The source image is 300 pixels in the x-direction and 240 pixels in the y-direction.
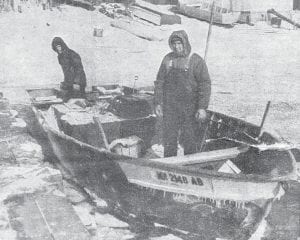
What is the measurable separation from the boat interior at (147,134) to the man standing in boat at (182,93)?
0.38 meters

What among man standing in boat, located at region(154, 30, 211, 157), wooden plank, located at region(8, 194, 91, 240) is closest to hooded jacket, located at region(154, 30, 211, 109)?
man standing in boat, located at region(154, 30, 211, 157)

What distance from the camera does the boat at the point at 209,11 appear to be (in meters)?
23.3

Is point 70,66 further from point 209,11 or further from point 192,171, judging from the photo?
point 209,11

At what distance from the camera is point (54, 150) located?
24.3 ft

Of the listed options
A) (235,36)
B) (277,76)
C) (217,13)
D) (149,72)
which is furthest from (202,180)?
(217,13)

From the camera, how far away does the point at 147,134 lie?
7.97 m

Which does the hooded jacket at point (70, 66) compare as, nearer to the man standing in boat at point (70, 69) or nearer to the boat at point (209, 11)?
the man standing in boat at point (70, 69)

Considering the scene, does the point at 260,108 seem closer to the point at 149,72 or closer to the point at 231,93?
the point at 231,93

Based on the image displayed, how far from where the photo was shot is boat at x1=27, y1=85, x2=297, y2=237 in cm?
513

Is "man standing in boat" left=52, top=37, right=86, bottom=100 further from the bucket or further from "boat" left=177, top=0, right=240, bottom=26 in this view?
"boat" left=177, top=0, right=240, bottom=26

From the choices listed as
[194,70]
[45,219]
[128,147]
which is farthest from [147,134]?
[45,219]

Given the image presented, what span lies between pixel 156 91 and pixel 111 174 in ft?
4.70

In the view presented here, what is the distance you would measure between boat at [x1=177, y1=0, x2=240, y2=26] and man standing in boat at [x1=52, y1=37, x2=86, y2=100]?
15057 mm

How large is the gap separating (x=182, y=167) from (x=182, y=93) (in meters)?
1.46
